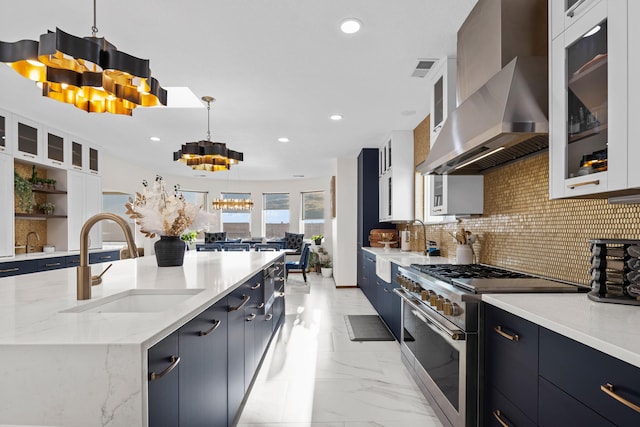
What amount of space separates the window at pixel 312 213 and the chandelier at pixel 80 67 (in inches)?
324

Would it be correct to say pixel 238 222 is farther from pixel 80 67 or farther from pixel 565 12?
pixel 565 12

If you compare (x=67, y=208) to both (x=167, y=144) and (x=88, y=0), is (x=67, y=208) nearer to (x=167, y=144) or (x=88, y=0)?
(x=167, y=144)

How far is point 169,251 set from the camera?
8.12ft

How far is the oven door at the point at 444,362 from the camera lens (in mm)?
1738

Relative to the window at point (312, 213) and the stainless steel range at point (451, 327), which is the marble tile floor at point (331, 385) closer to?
Answer: the stainless steel range at point (451, 327)

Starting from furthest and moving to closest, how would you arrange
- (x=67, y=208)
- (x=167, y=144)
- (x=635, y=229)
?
(x=167, y=144) → (x=67, y=208) → (x=635, y=229)

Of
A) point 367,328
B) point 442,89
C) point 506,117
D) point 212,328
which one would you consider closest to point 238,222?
point 367,328

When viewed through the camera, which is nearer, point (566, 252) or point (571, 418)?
point (571, 418)

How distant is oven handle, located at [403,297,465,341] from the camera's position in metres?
1.78

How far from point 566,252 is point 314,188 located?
8368 millimetres

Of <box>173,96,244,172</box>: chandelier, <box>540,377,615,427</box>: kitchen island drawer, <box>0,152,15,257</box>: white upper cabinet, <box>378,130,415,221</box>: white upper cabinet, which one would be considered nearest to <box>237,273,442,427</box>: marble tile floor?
<box>540,377,615,427</box>: kitchen island drawer

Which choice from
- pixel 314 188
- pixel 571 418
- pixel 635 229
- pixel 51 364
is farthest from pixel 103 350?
pixel 314 188

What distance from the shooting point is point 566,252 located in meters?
1.97

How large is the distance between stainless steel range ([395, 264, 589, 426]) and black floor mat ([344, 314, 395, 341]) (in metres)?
1.01
